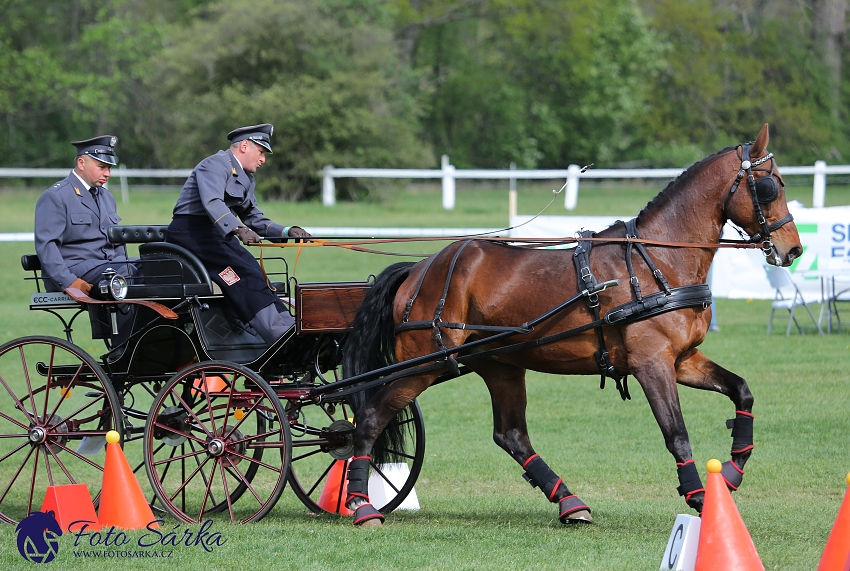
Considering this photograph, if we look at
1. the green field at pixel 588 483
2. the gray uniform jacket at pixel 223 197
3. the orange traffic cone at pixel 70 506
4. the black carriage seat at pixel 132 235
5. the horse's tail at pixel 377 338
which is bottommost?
the green field at pixel 588 483

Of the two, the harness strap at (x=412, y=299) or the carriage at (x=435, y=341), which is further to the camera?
the harness strap at (x=412, y=299)

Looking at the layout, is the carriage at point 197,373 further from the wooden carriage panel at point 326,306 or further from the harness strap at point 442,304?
the harness strap at point 442,304

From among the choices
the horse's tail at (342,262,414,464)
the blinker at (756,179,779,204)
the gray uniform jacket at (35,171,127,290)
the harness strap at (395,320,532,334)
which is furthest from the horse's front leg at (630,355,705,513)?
the gray uniform jacket at (35,171,127,290)

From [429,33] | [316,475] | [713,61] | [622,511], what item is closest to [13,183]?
[429,33]

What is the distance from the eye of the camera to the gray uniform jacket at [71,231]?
6203mm

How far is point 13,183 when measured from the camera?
111 feet

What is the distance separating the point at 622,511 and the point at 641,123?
34.0 m

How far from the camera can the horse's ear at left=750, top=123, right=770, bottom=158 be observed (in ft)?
17.3

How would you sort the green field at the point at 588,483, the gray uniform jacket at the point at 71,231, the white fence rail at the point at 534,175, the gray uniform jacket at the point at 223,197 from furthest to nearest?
the white fence rail at the point at 534,175 → the gray uniform jacket at the point at 71,231 → the gray uniform jacket at the point at 223,197 → the green field at the point at 588,483

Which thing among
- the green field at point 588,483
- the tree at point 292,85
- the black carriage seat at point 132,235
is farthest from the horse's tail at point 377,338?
the tree at point 292,85

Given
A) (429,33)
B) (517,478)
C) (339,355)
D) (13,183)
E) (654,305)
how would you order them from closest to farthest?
(654,305), (339,355), (517,478), (13,183), (429,33)

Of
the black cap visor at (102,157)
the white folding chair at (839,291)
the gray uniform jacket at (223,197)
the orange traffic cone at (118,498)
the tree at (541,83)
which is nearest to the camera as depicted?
the orange traffic cone at (118,498)

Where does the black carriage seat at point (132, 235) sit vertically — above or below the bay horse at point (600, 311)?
above

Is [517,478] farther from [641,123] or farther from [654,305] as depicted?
[641,123]
